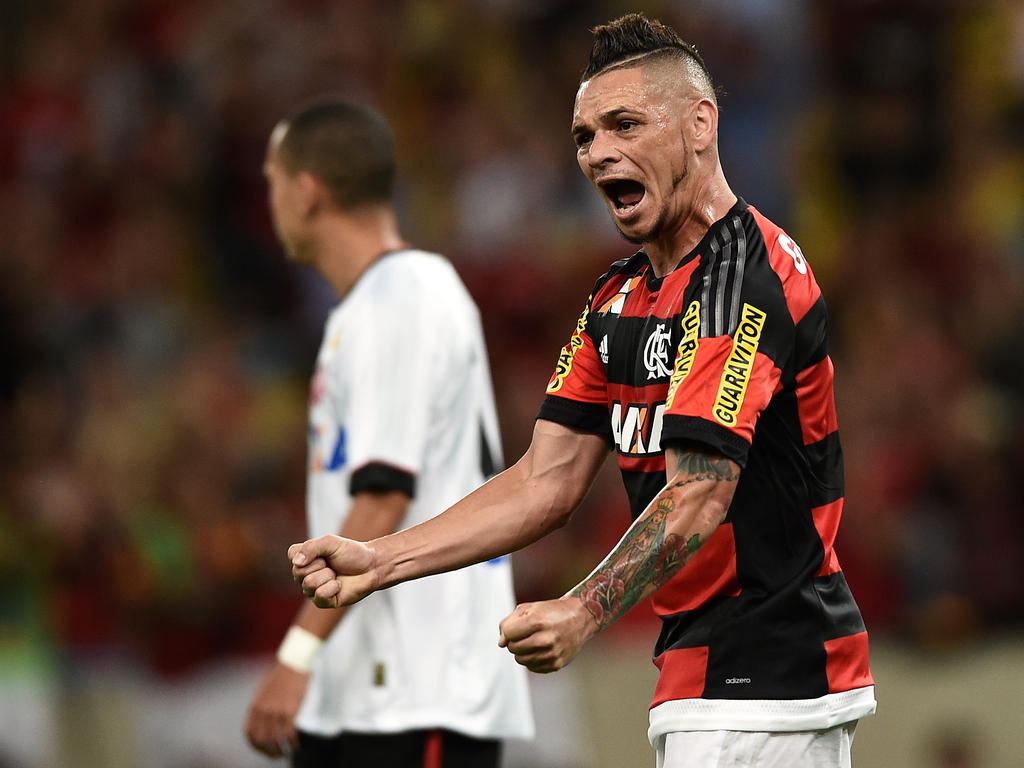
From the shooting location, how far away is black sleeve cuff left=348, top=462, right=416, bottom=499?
14.3ft

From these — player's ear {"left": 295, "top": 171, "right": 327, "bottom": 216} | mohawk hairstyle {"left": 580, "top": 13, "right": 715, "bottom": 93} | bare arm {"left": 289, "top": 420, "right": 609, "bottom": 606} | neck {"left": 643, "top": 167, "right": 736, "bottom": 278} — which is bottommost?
bare arm {"left": 289, "top": 420, "right": 609, "bottom": 606}

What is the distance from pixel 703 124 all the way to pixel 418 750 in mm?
2082

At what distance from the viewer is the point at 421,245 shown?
1028 cm

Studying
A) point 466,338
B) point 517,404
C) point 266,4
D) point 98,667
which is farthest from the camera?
point 266,4

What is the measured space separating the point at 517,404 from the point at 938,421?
7.22ft

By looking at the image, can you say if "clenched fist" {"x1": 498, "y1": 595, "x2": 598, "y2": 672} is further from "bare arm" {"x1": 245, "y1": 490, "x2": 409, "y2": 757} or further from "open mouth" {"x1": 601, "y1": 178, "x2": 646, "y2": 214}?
"bare arm" {"x1": 245, "y1": 490, "x2": 409, "y2": 757}

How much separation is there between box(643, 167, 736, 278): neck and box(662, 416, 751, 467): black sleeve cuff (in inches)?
21.3

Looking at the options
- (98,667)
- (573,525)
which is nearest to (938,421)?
(573,525)

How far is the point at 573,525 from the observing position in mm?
7898

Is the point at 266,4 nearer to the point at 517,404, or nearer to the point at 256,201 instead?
the point at 256,201

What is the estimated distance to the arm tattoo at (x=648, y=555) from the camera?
273cm

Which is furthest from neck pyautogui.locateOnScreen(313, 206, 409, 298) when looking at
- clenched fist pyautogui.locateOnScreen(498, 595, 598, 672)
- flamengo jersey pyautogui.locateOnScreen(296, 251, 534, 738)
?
clenched fist pyautogui.locateOnScreen(498, 595, 598, 672)

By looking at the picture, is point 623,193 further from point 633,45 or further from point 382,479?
point 382,479

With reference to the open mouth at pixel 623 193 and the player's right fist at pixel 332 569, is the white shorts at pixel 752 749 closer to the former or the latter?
the player's right fist at pixel 332 569
